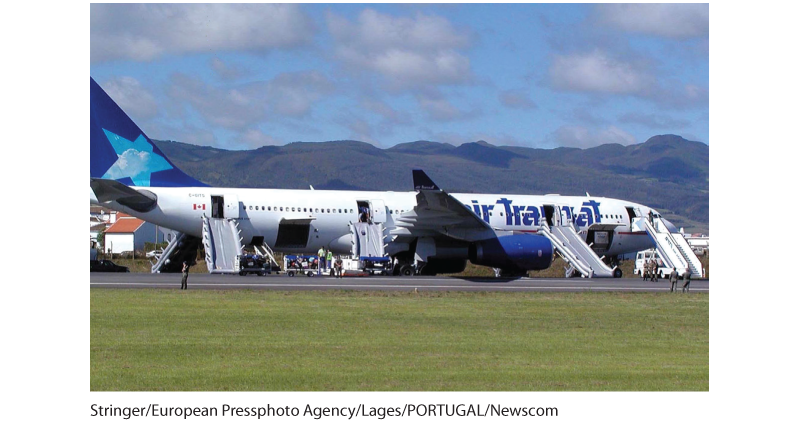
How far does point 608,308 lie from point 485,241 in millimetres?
→ 13758

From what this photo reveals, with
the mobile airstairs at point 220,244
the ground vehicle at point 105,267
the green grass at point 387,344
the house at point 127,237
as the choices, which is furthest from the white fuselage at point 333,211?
the house at point 127,237

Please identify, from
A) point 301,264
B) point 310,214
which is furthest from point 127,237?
point 301,264

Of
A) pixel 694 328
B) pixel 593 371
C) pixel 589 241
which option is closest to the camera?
pixel 593 371

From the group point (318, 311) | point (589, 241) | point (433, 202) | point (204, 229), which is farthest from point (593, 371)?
point (589, 241)

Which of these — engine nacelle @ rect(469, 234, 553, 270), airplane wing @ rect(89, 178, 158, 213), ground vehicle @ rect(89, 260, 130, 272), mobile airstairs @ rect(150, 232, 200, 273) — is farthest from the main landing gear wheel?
ground vehicle @ rect(89, 260, 130, 272)

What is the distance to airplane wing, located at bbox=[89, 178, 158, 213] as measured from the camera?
37.4 m

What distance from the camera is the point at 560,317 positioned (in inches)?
889

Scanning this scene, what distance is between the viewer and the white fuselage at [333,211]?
39.8 metres

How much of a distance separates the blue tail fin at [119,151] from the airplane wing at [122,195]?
4.74 ft

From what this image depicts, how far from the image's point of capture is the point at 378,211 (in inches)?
1671

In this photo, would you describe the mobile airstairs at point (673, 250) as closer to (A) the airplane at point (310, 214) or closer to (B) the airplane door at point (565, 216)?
(A) the airplane at point (310, 214)

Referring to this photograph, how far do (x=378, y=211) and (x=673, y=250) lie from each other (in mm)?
13636

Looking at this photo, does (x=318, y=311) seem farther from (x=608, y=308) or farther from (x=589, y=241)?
(x=589, y=241)

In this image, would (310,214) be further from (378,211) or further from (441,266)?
(441,266)
